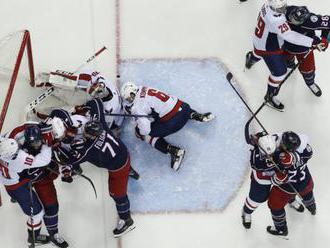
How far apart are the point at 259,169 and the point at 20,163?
1533mm

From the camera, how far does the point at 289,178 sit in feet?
12.3

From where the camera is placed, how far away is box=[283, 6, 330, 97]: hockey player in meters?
3.92

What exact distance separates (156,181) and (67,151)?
83 centimetres

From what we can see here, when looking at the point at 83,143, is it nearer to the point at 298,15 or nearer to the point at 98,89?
the point at 98,89

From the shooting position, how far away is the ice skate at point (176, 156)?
4.41 meters

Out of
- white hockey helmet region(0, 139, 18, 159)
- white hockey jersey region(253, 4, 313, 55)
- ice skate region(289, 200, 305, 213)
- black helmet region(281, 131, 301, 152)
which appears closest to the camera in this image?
black helmet region(281, 131, 301, 152)

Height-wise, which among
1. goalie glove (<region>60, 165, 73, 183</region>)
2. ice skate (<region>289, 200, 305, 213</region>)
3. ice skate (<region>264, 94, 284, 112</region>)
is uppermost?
ice skate (<region>264, 94, 284, 112</region>)

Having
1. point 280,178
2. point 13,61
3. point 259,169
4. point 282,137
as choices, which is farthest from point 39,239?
point 282,137

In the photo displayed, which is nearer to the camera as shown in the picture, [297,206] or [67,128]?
[67,128]

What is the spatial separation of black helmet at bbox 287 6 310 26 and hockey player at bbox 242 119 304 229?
31.1 inches

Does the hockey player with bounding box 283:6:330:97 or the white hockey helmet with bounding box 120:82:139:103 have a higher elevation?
the hockey player with bounding box 283:6:330:97

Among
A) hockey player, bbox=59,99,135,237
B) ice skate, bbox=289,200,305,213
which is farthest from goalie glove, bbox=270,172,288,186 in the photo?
hockey player, bbox=59,99,135,237

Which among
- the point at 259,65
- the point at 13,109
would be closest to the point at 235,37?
the point at 259,65

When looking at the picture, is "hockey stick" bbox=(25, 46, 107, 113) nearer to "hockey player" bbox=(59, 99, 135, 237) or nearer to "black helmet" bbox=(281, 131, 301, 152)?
"hockey player" bbox=(59, 99, 135, 237)
